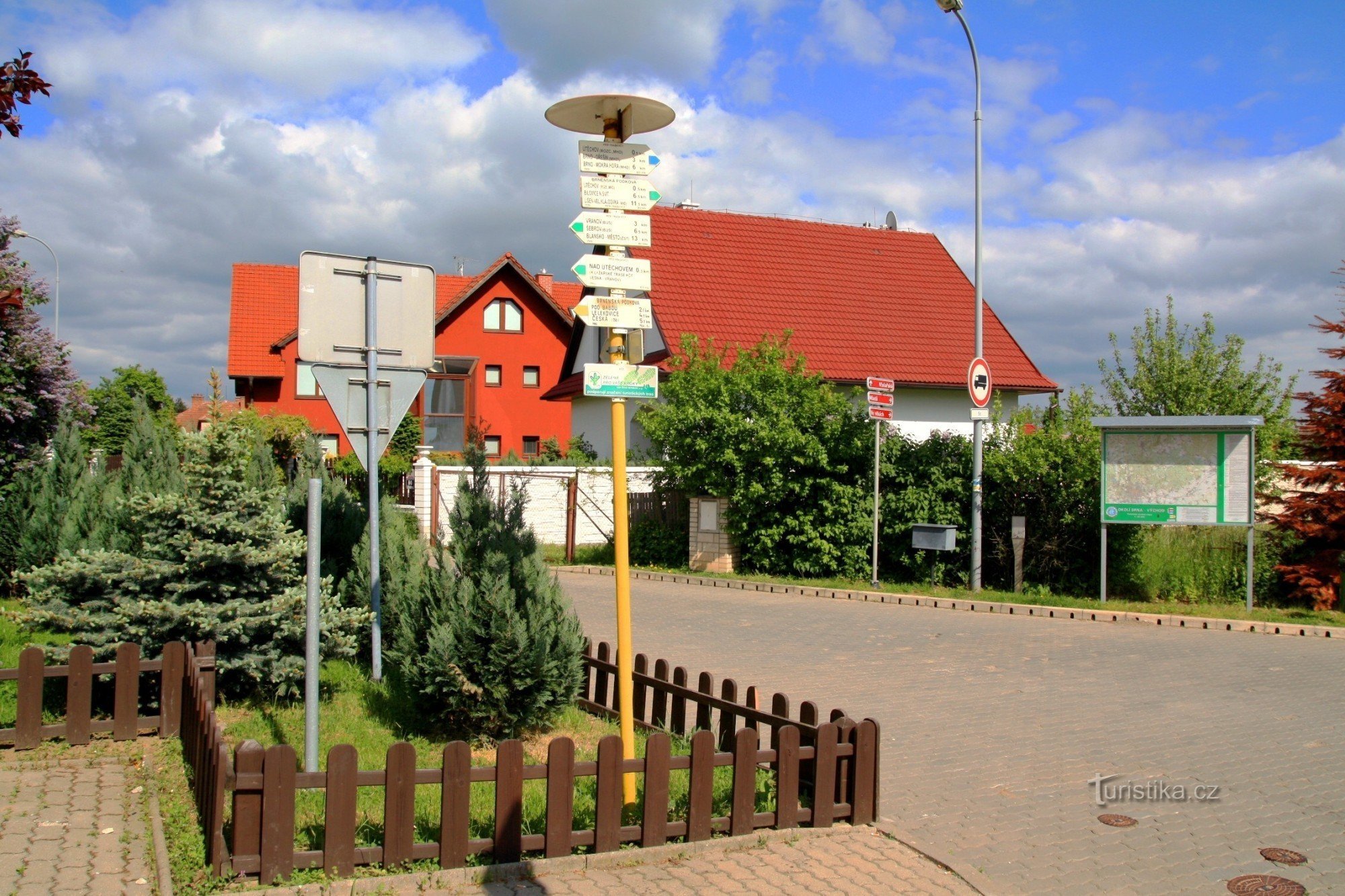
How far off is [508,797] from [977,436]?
12.7 meters

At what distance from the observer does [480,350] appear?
43.7 meters

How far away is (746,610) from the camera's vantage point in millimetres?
14953

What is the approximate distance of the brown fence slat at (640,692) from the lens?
24.6ft

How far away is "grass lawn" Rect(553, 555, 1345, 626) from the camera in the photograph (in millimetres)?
13906

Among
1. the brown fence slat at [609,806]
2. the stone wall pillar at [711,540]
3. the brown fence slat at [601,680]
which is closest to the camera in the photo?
the brown fence slat at [609,806]

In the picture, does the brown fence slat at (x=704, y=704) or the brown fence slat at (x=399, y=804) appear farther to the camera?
the brown fence slat at (x=704, y=704)

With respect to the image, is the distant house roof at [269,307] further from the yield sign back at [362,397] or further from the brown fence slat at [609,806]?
the brown fence slat at [609,806]

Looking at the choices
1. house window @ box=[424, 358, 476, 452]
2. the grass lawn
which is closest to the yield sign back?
the grass lawn

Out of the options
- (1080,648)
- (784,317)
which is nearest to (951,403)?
(784,317)

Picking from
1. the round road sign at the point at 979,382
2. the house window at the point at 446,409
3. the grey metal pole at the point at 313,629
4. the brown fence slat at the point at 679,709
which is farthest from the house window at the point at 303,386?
the grey metal pole at the point at 313,629

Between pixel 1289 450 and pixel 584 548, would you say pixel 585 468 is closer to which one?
pixel 584 548

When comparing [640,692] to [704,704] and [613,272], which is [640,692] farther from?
[613,272]

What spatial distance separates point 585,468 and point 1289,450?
13.5m

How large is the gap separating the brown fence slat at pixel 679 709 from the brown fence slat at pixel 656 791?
167 centimetres
